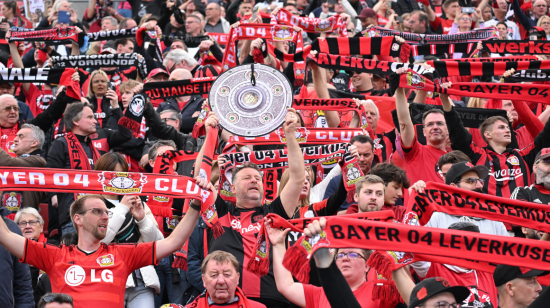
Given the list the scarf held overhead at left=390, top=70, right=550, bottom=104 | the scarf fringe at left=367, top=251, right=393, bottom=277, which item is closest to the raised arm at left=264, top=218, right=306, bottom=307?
the scarf fringe at left=367, top=251, right=393, bottom=277

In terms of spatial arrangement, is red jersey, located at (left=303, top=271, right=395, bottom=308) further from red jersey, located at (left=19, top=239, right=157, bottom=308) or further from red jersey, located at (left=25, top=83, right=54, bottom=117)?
red jersey, located at (left=25, top=83, right=54, bottom=117)

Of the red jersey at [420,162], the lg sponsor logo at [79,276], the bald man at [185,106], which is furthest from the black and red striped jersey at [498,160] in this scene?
the lg sponsor logo at [79,276]

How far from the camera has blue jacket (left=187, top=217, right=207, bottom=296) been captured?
798 centimetres

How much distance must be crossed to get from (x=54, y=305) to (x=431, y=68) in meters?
5.38

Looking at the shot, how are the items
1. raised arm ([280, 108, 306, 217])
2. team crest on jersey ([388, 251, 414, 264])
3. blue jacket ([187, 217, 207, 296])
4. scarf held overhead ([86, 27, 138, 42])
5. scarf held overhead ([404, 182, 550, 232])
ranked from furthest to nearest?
scarf held overhead ([86, 27, 138, 42]) < blue jacket ([187, 217, 207, 296]) < raised arm ([280, 108, 306, 217]) < scarf held overhead ([404, 182, 550, 232]) < team crest on jersey ([388, 251, 414, 264])

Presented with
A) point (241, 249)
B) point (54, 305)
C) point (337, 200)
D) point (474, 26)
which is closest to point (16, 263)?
point (54, 305)

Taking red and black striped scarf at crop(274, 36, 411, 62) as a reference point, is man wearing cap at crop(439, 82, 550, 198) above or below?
below

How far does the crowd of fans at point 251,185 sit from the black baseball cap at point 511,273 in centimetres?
2

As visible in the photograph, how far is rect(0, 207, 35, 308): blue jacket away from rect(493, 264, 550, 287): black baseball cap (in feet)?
13.7

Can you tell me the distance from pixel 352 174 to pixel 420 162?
1371mm

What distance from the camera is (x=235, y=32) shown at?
36.3 ft

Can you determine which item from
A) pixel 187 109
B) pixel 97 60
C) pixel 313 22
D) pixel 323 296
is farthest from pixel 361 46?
pixel 323 296

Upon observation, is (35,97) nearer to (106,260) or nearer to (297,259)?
(106,260)

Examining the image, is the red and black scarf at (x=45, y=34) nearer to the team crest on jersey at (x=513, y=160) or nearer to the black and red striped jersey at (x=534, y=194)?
the team crest on jersey at (x=513, y=160)
